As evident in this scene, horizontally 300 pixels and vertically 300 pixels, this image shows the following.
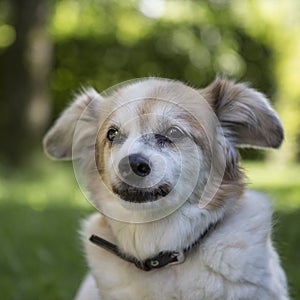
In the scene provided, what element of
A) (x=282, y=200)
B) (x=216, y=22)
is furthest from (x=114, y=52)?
(x=282, y=200)

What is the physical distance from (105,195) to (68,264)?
2190 millimetres

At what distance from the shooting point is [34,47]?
1249cm

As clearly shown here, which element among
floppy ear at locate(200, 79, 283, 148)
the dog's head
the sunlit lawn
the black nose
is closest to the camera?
the black nose

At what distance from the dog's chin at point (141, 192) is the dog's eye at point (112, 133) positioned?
220mm

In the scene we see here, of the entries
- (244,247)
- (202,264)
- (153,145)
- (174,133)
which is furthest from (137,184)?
(244,247)

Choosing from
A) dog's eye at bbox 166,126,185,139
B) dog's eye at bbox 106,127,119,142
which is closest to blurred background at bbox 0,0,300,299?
dog's eye at bbox 106,127,119,142

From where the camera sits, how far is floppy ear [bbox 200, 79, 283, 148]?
11.6ft

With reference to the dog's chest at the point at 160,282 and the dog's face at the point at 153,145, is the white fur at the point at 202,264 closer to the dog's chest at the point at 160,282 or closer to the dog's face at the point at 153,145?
the dog's chest at the point at 160,282

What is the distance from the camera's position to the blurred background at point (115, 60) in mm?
11332

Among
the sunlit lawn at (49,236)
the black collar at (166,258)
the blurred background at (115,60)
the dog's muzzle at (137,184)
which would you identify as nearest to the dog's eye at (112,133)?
the dog's muzzle at (137,184)

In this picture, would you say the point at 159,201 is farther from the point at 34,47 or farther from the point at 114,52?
the point at 114,52

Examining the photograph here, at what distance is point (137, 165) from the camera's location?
9.89 feet

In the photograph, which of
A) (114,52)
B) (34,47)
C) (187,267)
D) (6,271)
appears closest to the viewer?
(187,267)

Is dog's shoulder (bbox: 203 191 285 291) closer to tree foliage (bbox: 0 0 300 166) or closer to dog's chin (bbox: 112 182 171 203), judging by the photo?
dog's chin (bbox: 112 182 171 203)
